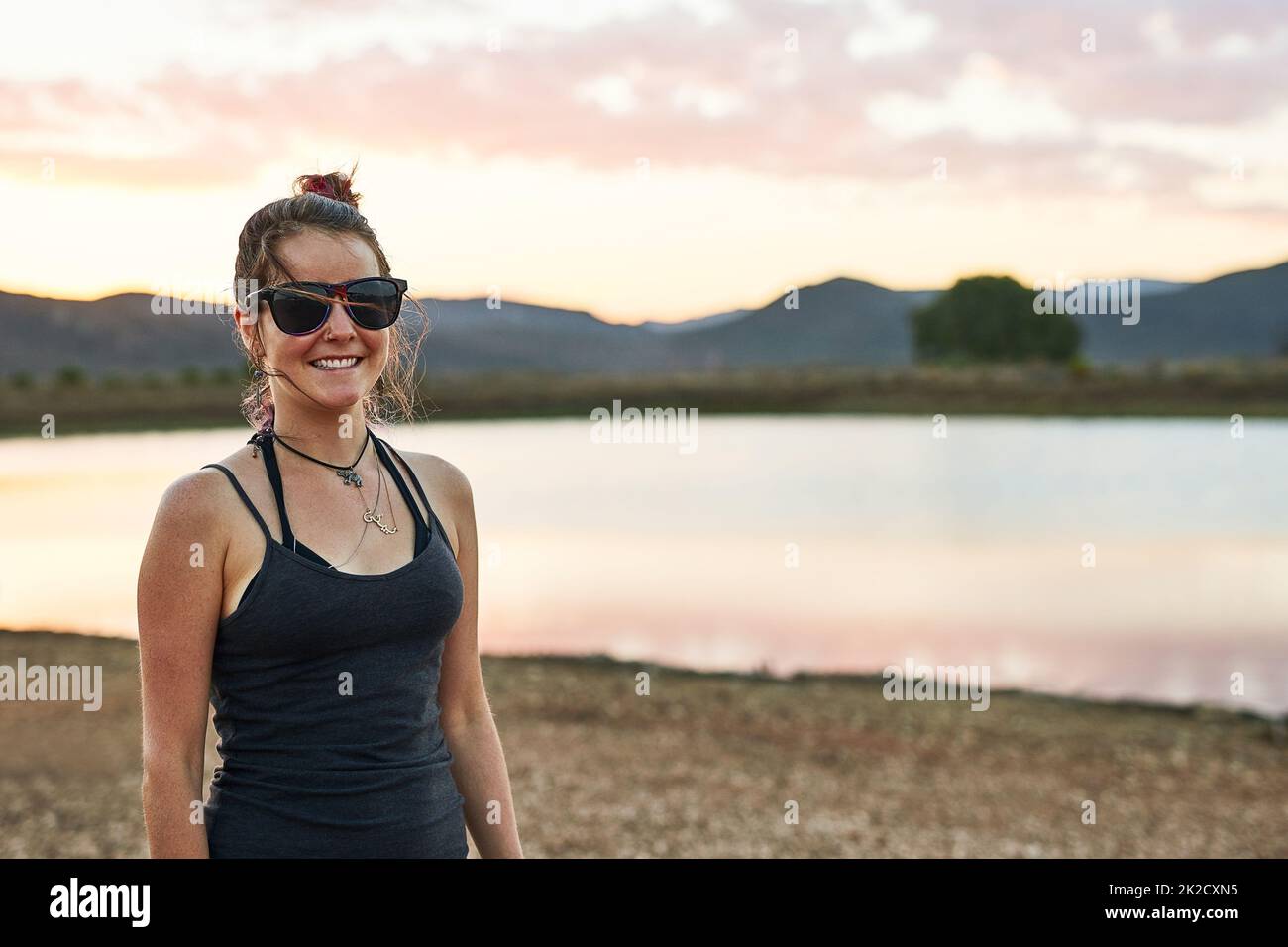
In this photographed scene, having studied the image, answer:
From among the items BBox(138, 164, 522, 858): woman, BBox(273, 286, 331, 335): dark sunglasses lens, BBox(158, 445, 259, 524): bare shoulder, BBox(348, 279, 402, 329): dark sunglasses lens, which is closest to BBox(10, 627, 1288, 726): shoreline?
BBox(138, 164, 522, 858): woman

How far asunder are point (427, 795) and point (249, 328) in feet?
3.40

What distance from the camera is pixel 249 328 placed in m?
2.25

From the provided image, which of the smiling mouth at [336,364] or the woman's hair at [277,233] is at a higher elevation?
the woman's hair at [277,233]

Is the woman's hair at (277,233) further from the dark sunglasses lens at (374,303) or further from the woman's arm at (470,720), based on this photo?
the woman's arm at (470,720)

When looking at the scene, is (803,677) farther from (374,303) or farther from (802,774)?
(374,303)

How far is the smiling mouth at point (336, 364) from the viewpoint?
2.20 metres

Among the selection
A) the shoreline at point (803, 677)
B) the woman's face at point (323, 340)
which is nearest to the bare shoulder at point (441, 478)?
the woman's face at point (323, 340)

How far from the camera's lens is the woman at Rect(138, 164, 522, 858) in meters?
1.96

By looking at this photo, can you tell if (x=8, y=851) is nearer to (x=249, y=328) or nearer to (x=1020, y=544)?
(x=249, y=328)

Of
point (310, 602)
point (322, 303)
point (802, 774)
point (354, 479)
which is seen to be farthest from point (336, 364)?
point (802, 774)

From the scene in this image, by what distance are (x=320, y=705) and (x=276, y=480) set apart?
1.44 ft

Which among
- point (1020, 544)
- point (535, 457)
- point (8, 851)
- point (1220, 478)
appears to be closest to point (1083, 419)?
point (1220, 478)

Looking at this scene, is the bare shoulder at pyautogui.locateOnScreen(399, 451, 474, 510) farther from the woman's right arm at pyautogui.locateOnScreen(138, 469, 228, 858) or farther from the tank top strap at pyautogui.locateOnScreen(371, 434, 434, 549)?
the woman's right arm at pyautogui.locateOnScreen(138, 469, 228, 858)

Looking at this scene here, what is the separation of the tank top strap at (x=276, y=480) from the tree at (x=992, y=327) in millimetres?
114684
